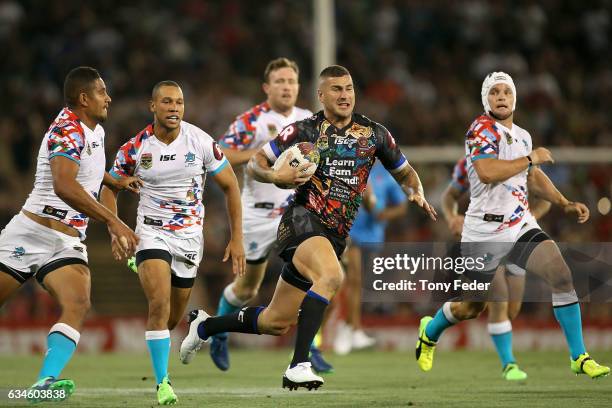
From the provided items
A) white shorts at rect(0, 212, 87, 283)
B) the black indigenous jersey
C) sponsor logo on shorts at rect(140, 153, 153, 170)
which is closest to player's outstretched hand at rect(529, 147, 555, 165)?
the black indigenous jersey

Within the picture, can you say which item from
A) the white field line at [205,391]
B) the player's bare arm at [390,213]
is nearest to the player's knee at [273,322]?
the white field line at [205,391]

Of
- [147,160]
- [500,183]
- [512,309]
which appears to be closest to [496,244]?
[500,183]

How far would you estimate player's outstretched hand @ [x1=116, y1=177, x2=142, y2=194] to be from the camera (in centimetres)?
898

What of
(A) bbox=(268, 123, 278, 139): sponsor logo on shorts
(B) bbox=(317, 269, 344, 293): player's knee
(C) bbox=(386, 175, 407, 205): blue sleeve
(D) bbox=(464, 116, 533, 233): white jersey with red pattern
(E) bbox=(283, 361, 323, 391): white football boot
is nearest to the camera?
(E) bbox=(283, 361, 323, 391): white football boot

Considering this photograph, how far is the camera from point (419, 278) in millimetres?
9836

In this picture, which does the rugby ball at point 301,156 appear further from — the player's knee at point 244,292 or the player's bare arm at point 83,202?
the player's knee at point 244,292

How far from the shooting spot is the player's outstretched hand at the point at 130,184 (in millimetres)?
8980

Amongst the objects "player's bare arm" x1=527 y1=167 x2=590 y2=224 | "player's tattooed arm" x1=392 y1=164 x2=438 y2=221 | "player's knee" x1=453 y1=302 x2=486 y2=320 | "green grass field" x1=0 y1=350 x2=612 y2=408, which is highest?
"player's tattooed arm" x1=392 y1=164 x2=438 y2=221

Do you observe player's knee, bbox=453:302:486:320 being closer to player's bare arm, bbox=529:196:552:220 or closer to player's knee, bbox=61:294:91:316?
player's bare arm, bbox=529:196:552:220

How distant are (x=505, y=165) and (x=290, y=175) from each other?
2090 millimetres

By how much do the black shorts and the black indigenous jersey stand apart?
5cm

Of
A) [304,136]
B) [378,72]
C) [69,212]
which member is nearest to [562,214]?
[378,72]

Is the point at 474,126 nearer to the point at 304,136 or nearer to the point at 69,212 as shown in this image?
Result: the point at 304,136

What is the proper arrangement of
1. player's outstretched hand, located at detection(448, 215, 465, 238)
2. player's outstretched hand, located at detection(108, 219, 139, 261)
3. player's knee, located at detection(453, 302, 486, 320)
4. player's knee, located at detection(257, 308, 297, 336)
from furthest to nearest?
player's outstretched hand, located at detection(448, 215, 465, 238) → player's knee, located at detection(453, 302, 486, 320) → player's knee, located at detection(257, 308, 297, 336) → player's outstretched hand, located at detection(108, 219, 139, 261)
